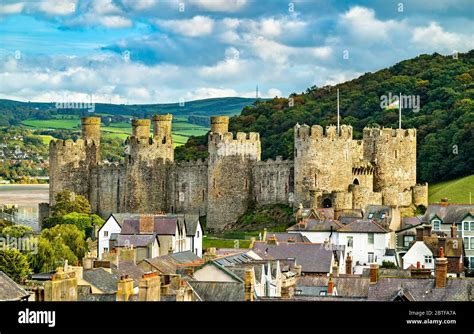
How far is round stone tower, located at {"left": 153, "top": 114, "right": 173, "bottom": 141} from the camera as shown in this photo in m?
51.2

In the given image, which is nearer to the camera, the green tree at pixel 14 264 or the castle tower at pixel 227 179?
the green tree at pixel 14 264

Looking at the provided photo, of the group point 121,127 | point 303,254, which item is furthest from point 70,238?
point 121,127

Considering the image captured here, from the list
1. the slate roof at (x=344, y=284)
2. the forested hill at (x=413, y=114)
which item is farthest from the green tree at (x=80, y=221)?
the slate roof at (x=344, y=284)

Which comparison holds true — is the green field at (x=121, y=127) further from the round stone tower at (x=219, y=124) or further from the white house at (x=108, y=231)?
the white house at (x=108, y=231)

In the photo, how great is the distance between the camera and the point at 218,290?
16.5 m

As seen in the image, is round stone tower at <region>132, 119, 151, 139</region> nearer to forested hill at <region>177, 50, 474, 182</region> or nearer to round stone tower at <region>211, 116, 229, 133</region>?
round stone tower at <region>211, 116, 229, 133</region>

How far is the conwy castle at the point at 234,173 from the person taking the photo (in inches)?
1825

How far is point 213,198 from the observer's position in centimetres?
4872

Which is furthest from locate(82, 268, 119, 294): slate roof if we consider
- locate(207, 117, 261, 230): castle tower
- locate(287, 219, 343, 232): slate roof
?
locate(207, 117, 261, 230): castle tower

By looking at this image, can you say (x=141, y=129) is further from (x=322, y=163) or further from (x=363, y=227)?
(x=363, y=227)

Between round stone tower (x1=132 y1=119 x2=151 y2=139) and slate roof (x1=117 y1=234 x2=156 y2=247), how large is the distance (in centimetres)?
1486

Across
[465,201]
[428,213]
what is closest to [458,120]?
[465,201]

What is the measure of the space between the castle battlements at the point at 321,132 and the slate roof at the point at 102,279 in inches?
1003
